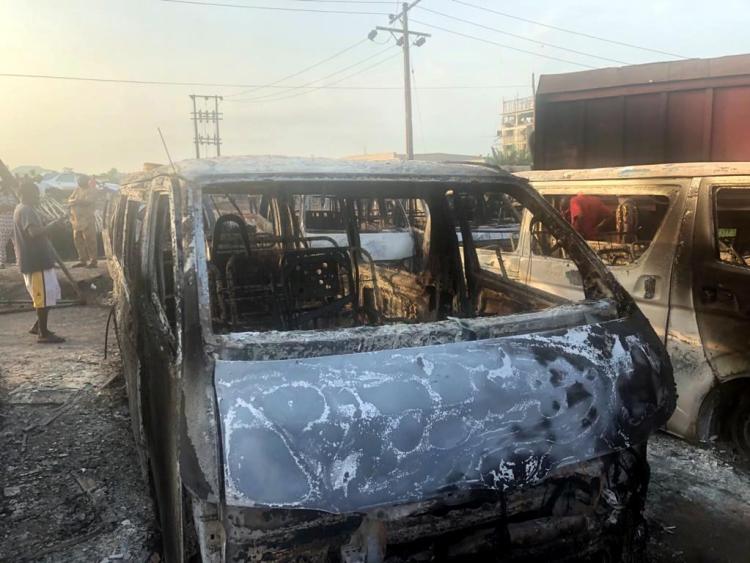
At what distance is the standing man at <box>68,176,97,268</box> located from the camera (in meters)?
10.7

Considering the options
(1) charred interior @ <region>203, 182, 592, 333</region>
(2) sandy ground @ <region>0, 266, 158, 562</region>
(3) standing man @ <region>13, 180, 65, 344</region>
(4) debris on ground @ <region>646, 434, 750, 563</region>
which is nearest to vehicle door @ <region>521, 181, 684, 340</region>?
(1) charred interior @ <region>203, 182, 592, 333</region>

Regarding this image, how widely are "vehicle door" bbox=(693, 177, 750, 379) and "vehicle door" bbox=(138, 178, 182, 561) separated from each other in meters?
3.03

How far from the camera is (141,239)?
9.53ft

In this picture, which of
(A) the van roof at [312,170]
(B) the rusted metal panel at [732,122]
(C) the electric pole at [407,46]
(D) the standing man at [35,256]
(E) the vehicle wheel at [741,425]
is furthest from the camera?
A: (C) the electric pole at [407,46]

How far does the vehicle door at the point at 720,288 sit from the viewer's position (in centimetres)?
335

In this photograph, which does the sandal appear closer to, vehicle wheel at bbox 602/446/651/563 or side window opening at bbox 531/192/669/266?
side window opening at bbox 531/192/669/266

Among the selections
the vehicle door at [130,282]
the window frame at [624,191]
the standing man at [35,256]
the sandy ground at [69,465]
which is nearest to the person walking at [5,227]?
the standing man at [35,256]

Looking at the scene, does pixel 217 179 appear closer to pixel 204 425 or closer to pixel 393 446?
pixel 204 425

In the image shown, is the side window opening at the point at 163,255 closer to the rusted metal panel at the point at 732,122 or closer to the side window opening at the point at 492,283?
the side window opening at the point at 492,283

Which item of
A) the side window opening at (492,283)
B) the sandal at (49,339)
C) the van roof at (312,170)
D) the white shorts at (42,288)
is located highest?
the van roof at (312,170)

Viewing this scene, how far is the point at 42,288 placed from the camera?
20.6ft

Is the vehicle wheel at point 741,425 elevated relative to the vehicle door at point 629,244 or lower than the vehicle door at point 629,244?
lower

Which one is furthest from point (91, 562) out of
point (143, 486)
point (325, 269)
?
point (325, 269)

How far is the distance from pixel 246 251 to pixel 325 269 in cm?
43
